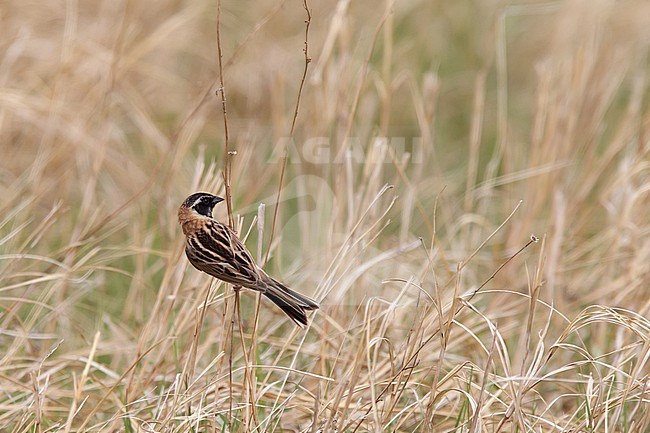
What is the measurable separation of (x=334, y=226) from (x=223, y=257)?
142 cm

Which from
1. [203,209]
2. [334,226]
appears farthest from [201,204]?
[334,226]

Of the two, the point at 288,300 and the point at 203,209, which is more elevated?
the point at 203,209

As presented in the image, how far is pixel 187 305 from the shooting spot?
3014 millimetres

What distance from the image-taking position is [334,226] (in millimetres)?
3432

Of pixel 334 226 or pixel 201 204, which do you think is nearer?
pixel 201 204

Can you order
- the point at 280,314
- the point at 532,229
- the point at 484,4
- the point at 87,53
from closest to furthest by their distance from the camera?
the point at 280,314, the point at 532,229, the point at 87,53, the point at 484,4

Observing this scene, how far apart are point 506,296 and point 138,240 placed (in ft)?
4.67

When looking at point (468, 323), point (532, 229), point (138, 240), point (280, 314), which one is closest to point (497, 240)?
point (532, 229)

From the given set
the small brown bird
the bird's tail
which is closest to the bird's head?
the small brown bird

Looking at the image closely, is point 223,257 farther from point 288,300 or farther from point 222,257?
point 288,300

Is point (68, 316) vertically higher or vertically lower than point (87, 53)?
lower

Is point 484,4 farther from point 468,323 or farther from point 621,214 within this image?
point 468,323

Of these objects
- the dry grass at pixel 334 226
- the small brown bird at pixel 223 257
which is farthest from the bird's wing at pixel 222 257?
the dry grass at pixel 334 226

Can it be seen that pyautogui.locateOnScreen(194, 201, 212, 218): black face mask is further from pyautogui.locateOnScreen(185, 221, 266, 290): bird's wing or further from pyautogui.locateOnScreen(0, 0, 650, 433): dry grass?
pyautogui.locateOnScreen(0, 0, 650, 433): dry grass
